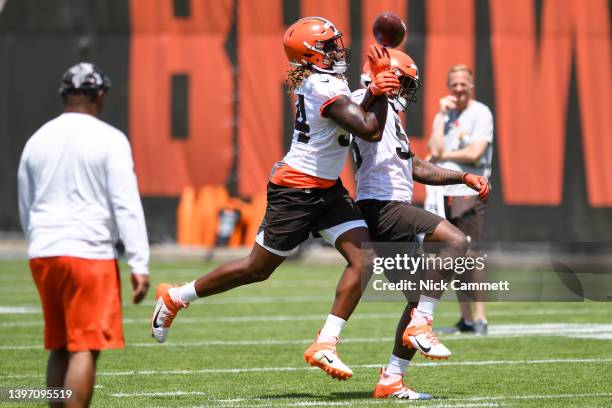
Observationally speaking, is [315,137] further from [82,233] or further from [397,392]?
[82,233]

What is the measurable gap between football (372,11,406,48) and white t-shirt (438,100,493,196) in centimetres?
337

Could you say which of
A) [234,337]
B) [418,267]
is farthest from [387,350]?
[418,267]

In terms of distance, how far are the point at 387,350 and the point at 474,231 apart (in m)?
1.80

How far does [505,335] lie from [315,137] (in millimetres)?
3924

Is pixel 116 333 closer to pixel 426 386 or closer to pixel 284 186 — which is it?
pixel 284 186

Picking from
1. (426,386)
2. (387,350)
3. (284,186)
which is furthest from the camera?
(387,350)

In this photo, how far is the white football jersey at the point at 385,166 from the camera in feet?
24.3

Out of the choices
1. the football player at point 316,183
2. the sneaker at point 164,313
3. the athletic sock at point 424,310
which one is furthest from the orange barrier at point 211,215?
the athletic sock at point 424,310

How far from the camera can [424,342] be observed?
7.02m

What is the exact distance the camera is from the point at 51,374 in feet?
18.7

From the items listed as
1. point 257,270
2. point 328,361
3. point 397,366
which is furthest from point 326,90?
point 397,366

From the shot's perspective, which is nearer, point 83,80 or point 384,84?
point 83,80

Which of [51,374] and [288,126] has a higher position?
[51,374]

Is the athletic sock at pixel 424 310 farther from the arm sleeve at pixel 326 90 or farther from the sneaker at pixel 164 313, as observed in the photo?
the sneaker at pixel 164 313
